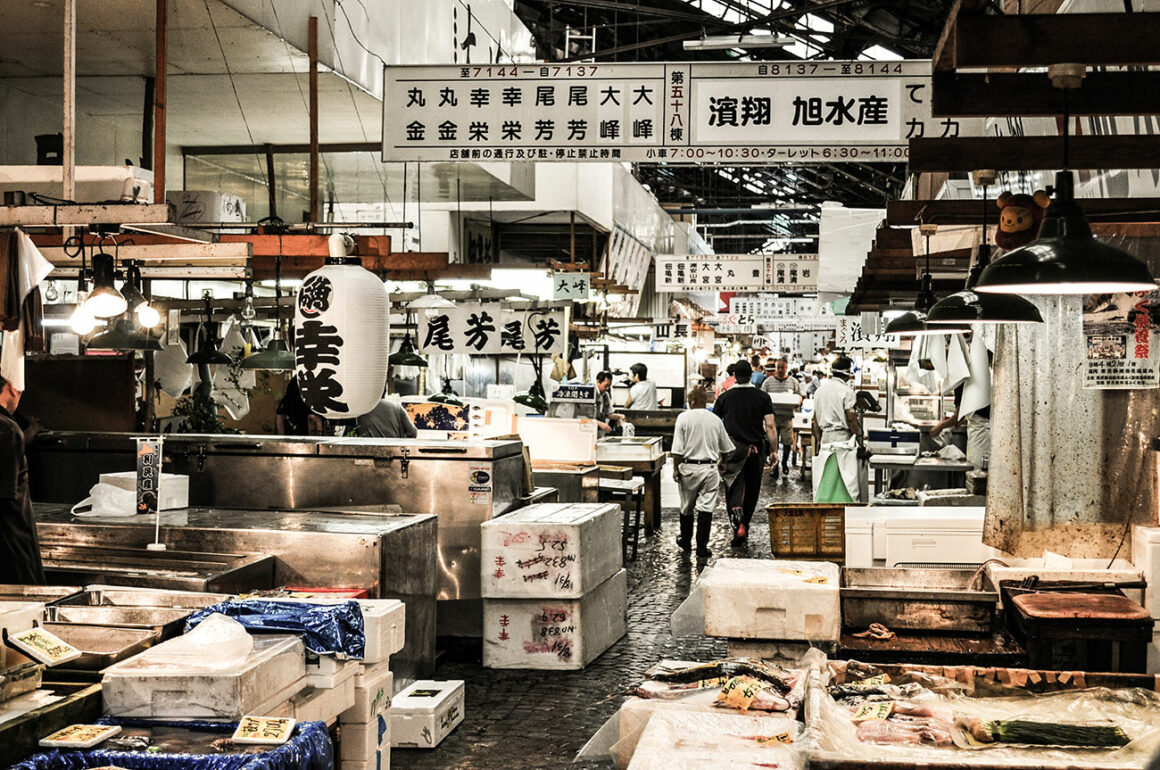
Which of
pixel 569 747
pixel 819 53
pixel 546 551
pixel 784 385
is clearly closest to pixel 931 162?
pixel 569 747

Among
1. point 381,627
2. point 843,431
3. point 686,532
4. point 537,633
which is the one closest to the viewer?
point 381,627

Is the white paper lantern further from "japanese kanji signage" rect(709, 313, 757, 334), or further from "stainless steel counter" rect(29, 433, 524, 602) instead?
"japanese kanji signage" rect(709, 313, 757, 334)

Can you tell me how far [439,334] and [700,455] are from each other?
4106 mm

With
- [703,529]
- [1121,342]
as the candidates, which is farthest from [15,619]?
[703,529]

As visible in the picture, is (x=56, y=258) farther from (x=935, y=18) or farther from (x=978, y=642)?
(x=935, y=18)

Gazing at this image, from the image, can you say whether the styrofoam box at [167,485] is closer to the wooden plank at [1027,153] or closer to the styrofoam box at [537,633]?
the styrofoam box at [537,633]

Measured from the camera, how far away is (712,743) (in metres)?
4.18

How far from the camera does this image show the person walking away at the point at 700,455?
44.9 feet

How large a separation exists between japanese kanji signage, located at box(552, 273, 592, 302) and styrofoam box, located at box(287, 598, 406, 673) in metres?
10.1

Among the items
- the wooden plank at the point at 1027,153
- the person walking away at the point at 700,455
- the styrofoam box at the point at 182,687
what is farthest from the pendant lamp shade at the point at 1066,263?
the person walking away at the point at 700,455

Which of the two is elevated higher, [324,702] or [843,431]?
[843,431]

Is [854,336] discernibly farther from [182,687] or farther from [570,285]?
[182,687]

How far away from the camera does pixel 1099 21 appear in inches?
151

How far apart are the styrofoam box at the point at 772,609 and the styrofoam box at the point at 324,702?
2125 mm
